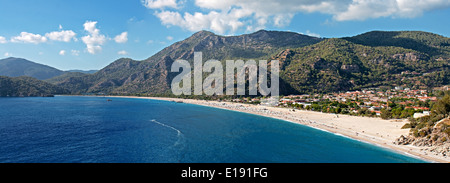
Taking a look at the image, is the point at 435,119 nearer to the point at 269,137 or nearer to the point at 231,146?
the point at 269,137

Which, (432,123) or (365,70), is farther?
(365,70)

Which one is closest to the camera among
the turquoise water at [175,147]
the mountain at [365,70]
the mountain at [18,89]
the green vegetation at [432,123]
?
the turquoise water at [175,147]

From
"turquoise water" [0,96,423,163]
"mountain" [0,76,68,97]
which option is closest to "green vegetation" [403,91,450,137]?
"turquoise water" [0,96,423,163]

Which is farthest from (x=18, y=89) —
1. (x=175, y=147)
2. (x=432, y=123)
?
(x=432, y=123)

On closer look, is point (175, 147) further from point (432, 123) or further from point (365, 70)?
point (365, 70)

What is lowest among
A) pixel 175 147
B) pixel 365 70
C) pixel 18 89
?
pixel 175 147

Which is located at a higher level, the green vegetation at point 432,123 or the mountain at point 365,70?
the mountain at point 365,70

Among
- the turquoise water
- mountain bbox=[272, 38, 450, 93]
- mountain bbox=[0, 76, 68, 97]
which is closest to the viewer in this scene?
the turquoise water

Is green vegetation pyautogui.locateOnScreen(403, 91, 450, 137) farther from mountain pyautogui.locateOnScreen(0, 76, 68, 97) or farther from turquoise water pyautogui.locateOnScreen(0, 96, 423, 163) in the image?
mountain pyautogui.locateOnScreen(0, 76, 68, 97)

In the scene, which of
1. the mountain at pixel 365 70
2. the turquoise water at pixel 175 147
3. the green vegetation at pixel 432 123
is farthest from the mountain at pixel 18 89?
the green vegetation at pixel 432 123

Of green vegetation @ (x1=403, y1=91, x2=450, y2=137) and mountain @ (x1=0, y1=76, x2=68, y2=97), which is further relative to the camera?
mountain @ (x1=0, y1=76, x2=68, y2=97)

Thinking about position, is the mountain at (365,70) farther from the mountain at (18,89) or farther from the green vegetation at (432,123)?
the mountain at (18,89)
